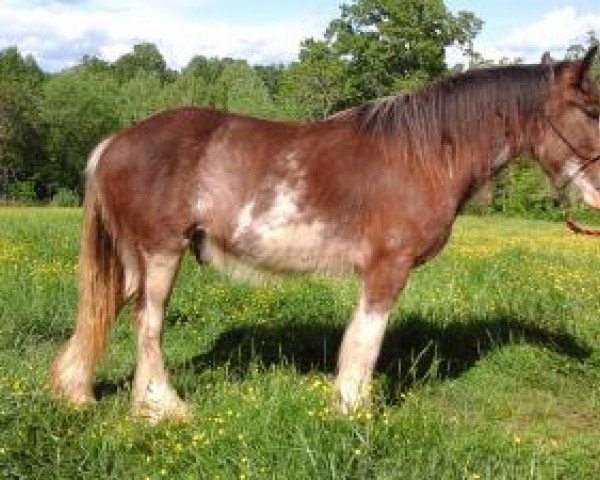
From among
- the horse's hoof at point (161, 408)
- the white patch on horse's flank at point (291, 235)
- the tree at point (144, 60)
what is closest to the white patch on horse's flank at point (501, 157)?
the white patch on horse's flank at point (291, 235)

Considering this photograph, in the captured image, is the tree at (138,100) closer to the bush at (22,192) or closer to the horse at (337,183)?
the bush at (22,192)

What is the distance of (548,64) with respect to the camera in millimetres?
5887

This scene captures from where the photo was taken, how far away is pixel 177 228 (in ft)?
18.8

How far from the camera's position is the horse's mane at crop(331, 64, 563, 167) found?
228 inches

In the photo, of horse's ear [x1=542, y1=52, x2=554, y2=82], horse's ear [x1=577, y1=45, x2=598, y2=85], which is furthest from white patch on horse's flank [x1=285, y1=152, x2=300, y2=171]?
horse's ear [x1=577, y1=45, x2=598, y2=85]

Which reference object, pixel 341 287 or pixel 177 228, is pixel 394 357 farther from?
pixel 177 228

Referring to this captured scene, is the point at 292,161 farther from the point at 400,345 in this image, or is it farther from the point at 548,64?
the point at 400,345

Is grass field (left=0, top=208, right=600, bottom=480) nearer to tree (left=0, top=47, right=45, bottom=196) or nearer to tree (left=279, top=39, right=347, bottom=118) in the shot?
tree (left=279, top=39, right=347, bottom=118)

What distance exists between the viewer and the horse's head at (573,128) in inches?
226

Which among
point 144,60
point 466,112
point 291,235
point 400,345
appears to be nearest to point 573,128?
point 466,112

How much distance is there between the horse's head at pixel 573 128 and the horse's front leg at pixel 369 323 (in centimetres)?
127

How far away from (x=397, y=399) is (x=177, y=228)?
6.45ft

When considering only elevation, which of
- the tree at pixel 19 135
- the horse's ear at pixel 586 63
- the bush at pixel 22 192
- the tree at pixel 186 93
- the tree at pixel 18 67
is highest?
the tree at pixel 18 67

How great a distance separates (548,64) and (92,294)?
3488 millimetres
